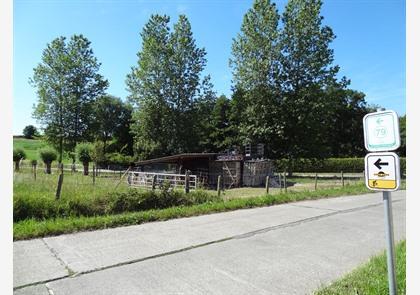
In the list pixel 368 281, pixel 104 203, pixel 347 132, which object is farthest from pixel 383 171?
pixel 347 132

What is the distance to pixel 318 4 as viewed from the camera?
109ft

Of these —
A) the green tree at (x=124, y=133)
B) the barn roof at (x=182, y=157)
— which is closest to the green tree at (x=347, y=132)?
the barn roof at (x=182, y=157)

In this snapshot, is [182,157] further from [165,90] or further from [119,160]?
[119,160]

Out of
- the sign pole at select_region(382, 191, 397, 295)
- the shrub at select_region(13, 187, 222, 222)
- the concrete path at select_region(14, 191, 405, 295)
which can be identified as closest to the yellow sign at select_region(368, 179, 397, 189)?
the sign pole at select_region(382, 191, 397, 295)

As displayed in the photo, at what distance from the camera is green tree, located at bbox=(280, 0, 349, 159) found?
107 ft

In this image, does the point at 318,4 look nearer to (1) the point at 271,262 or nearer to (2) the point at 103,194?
(2) the point at 103,194

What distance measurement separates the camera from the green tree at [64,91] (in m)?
43.2

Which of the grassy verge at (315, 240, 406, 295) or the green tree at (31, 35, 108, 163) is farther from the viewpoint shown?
the green tree at (31, 35, 108, 163)

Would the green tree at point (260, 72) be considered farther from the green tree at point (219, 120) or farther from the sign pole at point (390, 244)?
the sign pole at point (390, 244)

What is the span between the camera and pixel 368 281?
437 centimetres

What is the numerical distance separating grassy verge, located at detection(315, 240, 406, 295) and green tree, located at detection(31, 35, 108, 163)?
4454 centimetres

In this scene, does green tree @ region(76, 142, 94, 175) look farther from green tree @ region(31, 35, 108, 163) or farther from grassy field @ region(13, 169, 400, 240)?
grassy field @ region(13, 169, 400, 240)
